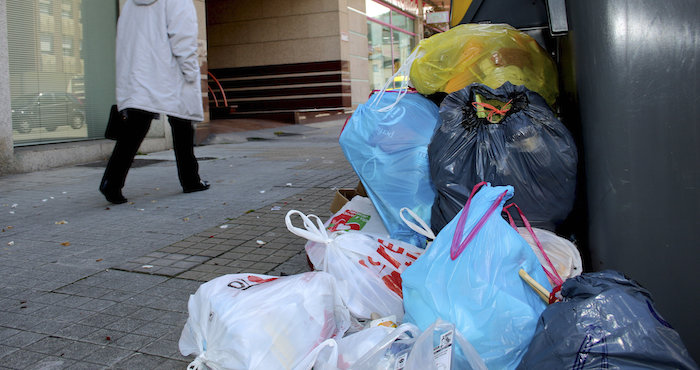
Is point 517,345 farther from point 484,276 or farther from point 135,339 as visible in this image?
point 135,339

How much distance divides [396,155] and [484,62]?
0.63 metres

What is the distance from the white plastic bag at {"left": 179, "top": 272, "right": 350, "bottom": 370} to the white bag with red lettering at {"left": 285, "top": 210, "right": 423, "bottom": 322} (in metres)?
0.14

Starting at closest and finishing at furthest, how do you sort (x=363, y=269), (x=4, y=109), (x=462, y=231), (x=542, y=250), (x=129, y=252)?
(x=462, y=231) < (x=542, y=250) < (x=363, y=269) < (x=129, y=252) < (x=4, y=109)

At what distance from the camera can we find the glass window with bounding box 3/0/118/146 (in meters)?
6.93

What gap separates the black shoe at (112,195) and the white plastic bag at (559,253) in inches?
146

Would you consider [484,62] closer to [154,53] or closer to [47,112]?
[154,53]

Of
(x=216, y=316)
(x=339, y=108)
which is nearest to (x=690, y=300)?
(x=216, y=316)

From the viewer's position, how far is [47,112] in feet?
24.1

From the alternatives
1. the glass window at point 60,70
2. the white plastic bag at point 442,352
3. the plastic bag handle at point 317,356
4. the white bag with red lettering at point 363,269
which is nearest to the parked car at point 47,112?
the glass window at point 60,70

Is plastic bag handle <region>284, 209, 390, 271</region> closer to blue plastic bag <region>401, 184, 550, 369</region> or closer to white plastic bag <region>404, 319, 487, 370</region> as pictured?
blue plastic bag <region>401, 184, 550, 369</region>

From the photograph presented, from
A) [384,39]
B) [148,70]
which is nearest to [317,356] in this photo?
[148,70]

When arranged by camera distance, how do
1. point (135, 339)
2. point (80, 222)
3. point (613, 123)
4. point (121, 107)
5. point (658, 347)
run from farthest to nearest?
point (121, 107) < point (80, 222) < point (135, 339) < point (613, 123) < point (658, 347)

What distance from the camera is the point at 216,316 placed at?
77.5 inches

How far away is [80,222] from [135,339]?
2.34m
